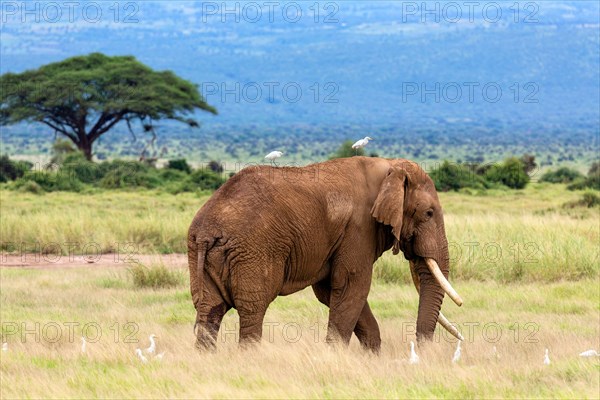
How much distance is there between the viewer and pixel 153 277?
14188 mm

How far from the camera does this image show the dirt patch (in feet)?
55.0

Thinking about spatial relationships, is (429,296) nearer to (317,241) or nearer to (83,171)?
(317,241)

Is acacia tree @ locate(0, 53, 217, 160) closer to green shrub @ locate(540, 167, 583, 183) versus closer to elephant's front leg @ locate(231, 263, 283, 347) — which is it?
green shrub @ locate(540, 167, 583, 183)

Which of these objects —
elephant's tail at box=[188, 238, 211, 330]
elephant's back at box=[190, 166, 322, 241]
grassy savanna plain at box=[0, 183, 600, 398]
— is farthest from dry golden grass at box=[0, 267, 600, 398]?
elephant's back at box=[190, 166, 322, 241]

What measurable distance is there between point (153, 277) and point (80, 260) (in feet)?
11.7

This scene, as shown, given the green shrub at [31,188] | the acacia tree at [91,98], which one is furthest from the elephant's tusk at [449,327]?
the acacia tree at [91,98]

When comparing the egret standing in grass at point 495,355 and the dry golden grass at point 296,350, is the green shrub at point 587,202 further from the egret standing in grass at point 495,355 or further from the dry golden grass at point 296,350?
the egret standing in grass at point 495,355

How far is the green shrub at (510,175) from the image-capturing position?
3819cm

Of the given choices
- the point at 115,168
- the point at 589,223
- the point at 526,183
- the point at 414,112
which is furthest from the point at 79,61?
the point at 414,112

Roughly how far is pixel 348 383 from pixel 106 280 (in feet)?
24.1

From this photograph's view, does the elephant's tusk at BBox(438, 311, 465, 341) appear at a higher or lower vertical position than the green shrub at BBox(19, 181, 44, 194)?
higher

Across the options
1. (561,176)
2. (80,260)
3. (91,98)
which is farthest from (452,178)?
(91,98)

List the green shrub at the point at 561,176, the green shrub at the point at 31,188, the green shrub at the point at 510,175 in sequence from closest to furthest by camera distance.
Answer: the green shrub at the point at 31,188 → the green shrub at the point at 510,175 → the green shrub at the point at 561,176

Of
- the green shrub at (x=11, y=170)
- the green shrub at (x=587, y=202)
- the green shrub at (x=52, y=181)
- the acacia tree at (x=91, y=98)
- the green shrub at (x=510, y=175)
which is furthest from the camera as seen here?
the acacia tree at (x=91, y=98)
